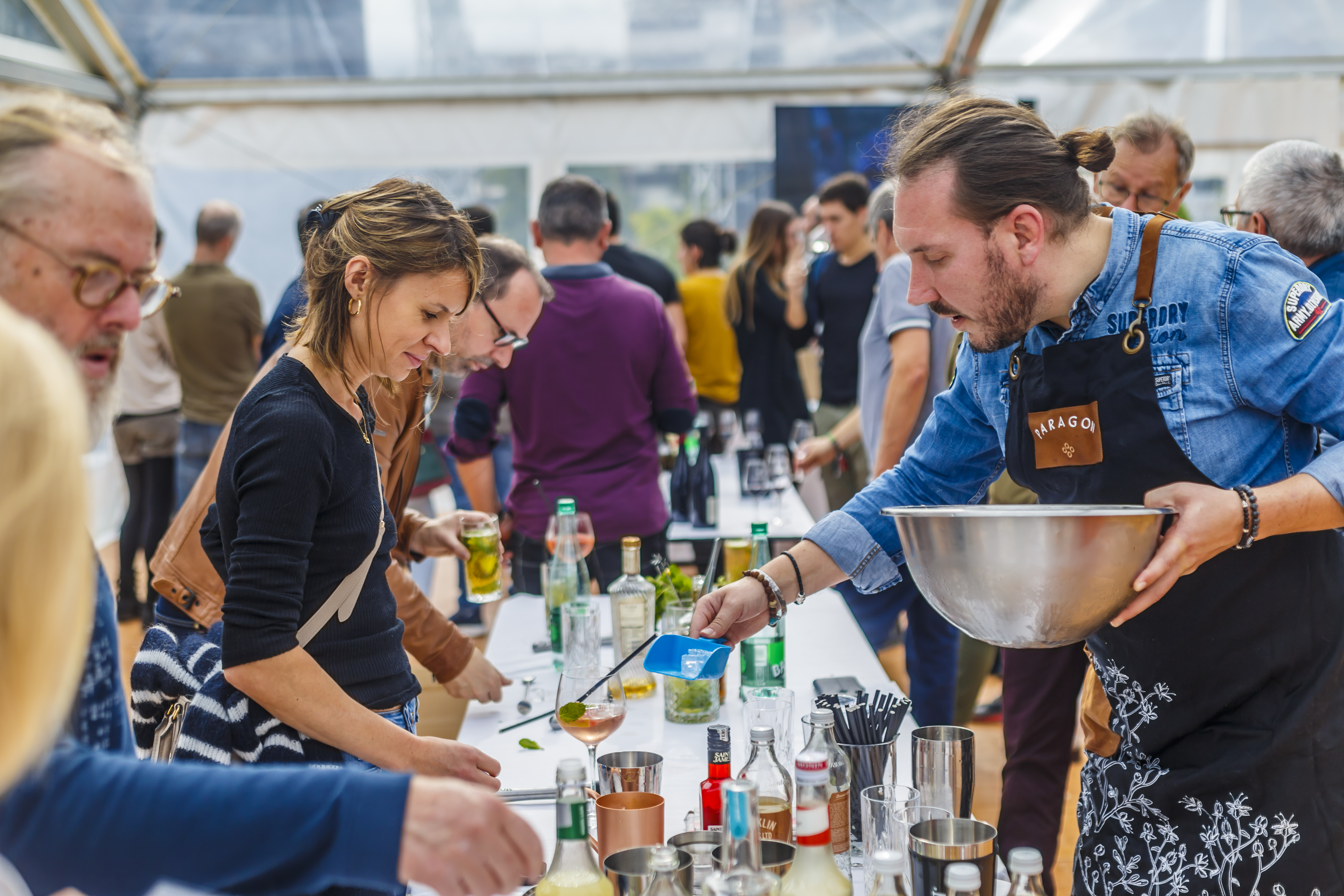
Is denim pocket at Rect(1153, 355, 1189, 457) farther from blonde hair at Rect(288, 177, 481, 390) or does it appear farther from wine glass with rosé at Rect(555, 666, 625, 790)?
blonde hair at Rect(288, 177, 481, 390)

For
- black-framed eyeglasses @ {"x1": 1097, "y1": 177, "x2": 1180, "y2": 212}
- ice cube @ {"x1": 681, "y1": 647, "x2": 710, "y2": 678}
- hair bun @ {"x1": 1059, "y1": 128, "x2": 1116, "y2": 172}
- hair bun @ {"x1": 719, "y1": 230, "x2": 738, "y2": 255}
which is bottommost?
ice cube @ {"x1": 681, "y1": 647, "x2": 710, "y2": 678}

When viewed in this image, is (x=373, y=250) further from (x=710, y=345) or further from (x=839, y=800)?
(x=710, y=345)

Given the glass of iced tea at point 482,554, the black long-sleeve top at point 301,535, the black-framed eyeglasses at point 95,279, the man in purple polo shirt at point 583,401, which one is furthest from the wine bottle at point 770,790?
the man in purple polo shirt at point 583,401

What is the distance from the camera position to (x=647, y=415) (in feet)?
9.94

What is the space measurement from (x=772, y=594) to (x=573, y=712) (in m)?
0.32

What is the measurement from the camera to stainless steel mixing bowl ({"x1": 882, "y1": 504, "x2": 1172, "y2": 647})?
3.39 feet

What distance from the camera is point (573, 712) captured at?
1.43 metres

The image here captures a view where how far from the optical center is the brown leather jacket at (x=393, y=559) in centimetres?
161

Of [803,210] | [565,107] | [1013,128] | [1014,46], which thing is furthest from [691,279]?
[1013,128]

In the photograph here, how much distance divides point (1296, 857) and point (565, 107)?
6261 mm

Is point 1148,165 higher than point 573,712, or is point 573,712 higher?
point 1148,165

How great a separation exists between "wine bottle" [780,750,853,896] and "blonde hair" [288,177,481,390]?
2.71 ft

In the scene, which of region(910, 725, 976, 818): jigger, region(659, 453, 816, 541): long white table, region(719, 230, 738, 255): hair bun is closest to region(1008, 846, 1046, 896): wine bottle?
region(910, 725, 976, 818): jigger

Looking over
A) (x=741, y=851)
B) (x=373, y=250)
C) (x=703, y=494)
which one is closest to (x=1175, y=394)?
(x=741, y=851)
